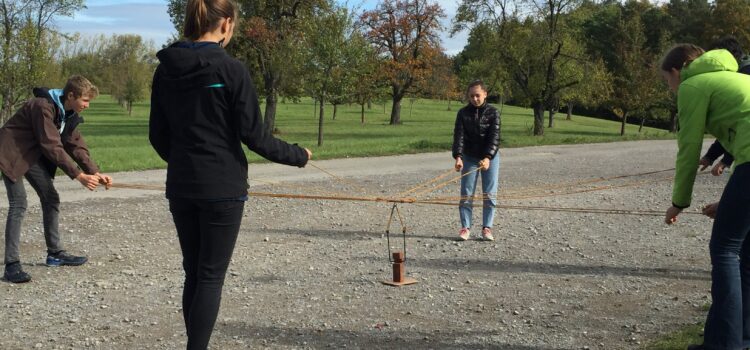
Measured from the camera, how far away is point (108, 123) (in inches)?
2099

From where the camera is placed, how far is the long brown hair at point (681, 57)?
4.52 meters

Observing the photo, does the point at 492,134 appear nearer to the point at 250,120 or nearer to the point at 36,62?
the point at 250,120

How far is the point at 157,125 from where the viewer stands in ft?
13.0

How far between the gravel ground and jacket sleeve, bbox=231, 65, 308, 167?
5.43 feet

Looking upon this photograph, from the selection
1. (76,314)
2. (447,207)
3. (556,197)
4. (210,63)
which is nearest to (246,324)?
(76,314)

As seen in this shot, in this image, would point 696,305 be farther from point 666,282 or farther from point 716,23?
point 716,23

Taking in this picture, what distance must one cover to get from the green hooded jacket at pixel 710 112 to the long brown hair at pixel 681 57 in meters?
0.11

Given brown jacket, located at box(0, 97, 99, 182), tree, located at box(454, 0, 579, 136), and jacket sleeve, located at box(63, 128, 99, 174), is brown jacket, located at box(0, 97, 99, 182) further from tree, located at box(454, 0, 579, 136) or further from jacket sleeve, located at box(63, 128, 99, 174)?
tree, located at box(454, 0, 579, 136)

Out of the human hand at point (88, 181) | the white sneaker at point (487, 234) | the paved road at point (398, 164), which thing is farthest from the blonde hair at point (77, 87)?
the paved road at point (398, 164)

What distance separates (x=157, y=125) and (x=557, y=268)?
4854 mm

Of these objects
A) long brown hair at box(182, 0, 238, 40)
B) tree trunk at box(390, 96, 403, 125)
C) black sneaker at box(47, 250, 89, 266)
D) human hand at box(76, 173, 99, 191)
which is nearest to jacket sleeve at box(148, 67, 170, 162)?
long brown hair at box(182, 0, 238, 40)

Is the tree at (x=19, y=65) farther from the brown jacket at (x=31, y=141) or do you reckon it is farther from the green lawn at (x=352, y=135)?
the brown jacket at (x=31, y=141)

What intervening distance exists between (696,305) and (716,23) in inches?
2383

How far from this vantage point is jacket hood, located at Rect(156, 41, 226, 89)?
3699 millimetres
